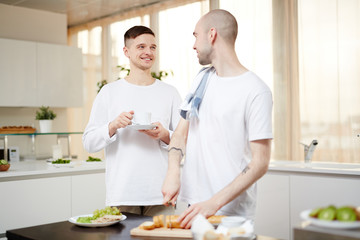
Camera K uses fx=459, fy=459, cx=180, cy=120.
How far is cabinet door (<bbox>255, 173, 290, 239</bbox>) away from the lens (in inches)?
136

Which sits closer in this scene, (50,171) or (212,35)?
(212,35)

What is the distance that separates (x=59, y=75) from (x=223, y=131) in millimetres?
4100

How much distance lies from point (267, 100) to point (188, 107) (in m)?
0.35

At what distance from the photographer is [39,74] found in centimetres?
537

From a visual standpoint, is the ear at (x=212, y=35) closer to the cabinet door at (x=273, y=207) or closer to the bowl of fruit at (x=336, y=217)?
the bowl of fruit at (x=336, y=217)

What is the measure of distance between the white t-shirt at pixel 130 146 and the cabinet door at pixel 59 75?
3235 millimetres

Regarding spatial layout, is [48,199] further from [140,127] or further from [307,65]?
[307,65]

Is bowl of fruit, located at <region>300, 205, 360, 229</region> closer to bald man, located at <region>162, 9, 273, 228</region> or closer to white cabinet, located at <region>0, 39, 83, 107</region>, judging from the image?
bald man, located at <region>162, 9, 273, 228</region>

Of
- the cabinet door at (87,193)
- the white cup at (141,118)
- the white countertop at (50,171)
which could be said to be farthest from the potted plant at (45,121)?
the white cup at (141,118)

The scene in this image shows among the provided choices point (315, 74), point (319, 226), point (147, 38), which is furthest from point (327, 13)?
point (319, 226)

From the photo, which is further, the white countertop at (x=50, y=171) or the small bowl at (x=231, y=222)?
the white countertop at (x=50, y=171)

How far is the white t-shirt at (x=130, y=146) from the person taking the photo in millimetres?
2285

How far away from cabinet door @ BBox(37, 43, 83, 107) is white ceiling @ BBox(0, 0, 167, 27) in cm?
50

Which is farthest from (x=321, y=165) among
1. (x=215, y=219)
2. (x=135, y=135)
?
(x=215, y=219)
